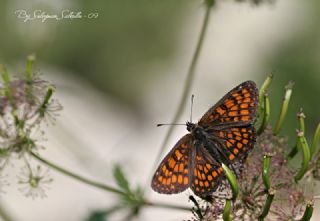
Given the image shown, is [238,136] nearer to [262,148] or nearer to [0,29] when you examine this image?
[262,148]

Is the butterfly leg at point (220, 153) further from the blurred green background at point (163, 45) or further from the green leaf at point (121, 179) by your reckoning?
the blurred green background at point (163, 45)

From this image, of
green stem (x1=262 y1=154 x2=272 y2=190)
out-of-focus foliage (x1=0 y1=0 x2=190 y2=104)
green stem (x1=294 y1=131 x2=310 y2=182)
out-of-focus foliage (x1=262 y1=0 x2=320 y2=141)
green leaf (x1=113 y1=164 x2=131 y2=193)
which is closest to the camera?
green stem (x1=262 y1=154 x2=272 y2=190)

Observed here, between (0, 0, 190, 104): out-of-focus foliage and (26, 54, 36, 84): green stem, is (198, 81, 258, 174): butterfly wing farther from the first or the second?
(0, 0, 190, 104): out-of-focus foliage

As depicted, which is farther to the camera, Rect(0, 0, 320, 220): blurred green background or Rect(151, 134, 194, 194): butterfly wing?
Rect(0, 0, 320, 220): blurred green background

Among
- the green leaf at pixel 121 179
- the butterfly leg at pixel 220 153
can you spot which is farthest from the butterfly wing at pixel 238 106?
the green leaf at pixel 121 179

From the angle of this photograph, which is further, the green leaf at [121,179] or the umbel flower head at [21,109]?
the green leaf at [121,179]

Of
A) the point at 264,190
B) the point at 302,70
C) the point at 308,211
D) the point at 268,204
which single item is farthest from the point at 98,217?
the point at 302,70

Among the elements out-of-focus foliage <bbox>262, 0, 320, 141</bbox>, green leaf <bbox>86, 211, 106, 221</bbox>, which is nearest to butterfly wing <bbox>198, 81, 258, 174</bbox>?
green leaf <bbox>86, 211, 106, 221</bbox>
